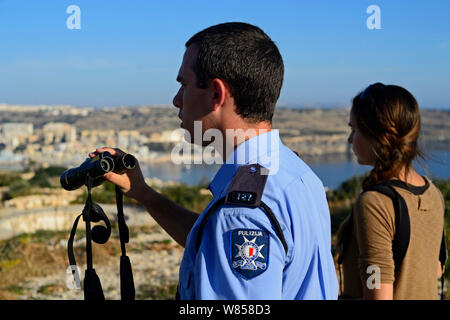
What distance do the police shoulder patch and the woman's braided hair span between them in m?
1.09

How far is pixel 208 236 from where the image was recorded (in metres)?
1.32

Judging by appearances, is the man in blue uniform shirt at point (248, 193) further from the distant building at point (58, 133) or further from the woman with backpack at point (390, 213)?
the distant building at point (58, 133)

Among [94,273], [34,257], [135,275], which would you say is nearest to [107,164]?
[94,273]

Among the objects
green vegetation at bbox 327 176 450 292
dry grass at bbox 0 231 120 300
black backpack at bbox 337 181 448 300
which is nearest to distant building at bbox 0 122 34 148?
dry grass at bbox 0 231 120 300

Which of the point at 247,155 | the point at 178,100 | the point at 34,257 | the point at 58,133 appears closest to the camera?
the point at 247,155

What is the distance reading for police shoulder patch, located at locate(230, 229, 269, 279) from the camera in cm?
126

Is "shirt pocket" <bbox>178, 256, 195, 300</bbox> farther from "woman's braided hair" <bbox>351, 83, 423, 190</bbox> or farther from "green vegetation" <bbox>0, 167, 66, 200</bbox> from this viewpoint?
"green vegetation" <bbox>0, 167, 66, 200</bbox>

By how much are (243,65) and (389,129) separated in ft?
3.15

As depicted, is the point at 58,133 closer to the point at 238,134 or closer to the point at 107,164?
the point at 107,164

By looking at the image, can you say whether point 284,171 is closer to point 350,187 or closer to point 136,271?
point 136,271

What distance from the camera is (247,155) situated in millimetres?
1537

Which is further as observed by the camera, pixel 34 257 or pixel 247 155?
pixel 34 257

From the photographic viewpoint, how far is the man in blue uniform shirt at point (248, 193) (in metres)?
1.28

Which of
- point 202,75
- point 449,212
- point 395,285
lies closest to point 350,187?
point 449,212
